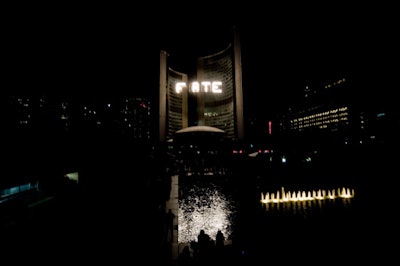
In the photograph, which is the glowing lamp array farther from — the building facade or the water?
the building facade

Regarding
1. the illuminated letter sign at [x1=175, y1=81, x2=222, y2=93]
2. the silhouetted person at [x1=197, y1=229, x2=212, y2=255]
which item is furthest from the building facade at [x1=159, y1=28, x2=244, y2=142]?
the silhouetted person at [x1=197, y1=229, x2=212, y2=255]

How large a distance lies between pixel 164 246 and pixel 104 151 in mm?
6077

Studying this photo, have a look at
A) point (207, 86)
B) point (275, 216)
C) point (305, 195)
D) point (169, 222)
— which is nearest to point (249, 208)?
point (275, 216)

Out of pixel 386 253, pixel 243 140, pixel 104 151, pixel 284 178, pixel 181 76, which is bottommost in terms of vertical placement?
pixel 386 253

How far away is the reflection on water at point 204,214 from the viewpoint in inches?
291

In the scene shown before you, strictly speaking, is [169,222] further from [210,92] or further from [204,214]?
[210,92]

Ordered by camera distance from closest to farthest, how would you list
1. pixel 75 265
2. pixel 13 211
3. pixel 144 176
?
pixel 75 265 → pixel 13 211 → pixel 144 176

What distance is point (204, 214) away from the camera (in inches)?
366

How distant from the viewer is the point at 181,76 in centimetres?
4753

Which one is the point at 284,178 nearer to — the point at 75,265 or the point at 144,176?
the point at 144,176

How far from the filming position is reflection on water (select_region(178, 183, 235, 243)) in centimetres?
739

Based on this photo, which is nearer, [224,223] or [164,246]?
[164,246]

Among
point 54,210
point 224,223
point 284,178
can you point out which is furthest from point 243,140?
point 54,210

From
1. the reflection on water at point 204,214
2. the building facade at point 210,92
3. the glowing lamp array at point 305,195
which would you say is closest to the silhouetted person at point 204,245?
the reflection on water at point 204,214
